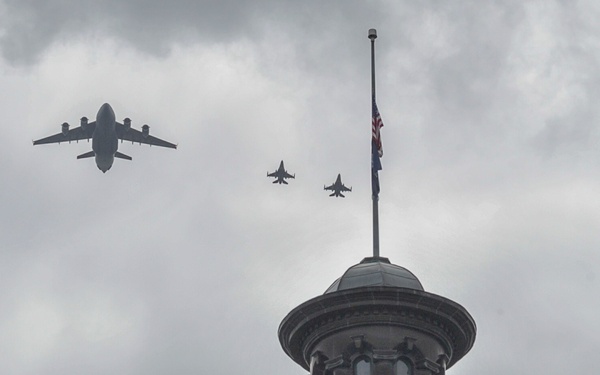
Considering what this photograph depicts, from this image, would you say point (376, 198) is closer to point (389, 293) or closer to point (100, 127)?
point (389, 293)

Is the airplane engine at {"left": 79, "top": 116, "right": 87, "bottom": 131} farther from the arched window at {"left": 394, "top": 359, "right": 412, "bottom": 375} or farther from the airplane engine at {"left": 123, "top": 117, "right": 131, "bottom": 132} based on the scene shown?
the arched window at {"left": 394, "top": 359, "right": 412, "bottom": 375}

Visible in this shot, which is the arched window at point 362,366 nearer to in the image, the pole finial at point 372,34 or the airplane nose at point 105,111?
the pole finial at point 372,34

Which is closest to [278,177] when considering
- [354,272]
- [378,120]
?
[378,120]

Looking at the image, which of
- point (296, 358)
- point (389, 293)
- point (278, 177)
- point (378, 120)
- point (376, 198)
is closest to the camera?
point (389, 293)

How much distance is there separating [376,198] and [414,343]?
8.49 meters

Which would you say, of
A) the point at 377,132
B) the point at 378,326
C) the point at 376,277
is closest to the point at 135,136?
the point at 377,132

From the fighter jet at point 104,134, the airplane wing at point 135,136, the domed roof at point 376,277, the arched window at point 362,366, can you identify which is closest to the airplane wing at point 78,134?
the fighter jet at point 104,134

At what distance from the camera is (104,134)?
138 meters

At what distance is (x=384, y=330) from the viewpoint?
36.8 m

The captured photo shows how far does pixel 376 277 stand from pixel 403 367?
313cm

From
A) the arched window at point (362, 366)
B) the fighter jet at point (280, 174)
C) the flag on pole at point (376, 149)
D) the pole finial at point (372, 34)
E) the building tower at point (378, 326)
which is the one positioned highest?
the fighter jet at point (280, 174)

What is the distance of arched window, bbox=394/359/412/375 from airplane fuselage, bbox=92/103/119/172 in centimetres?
10560

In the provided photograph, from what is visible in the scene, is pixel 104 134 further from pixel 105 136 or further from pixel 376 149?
pixel 376 149

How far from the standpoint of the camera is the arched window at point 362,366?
36094mm
